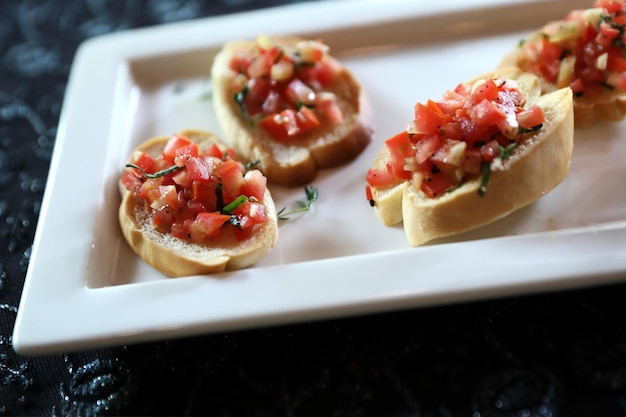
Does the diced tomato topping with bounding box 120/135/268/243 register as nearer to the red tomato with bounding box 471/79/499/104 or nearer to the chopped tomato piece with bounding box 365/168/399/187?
the chopped tomato piece with bounding box 365/168/399/187

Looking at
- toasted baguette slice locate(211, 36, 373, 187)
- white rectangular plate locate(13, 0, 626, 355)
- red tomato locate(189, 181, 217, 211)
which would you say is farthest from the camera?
toasted baguette slice locate(211, 36, 373, 187)

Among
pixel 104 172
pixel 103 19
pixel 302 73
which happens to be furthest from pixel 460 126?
pixel 103 19

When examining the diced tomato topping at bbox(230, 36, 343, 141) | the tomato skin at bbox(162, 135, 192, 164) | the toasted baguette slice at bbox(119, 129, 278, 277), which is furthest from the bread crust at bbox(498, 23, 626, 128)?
the tomato skin at bbox(162, 135, 192, 164)

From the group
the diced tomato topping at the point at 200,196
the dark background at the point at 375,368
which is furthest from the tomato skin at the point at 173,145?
the dark background at the point at 375,368

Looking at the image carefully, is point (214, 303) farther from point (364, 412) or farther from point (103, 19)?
point (103, 19)

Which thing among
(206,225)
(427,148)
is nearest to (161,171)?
(206,225)

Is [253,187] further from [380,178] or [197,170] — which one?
[380,178]

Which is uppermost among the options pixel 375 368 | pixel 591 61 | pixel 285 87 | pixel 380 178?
pixel 591 61
